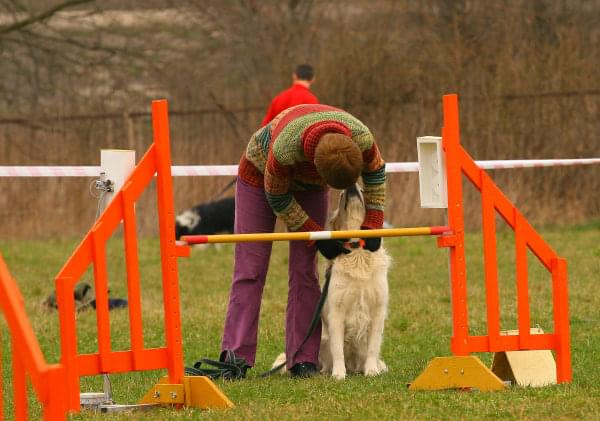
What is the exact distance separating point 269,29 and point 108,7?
3138mm

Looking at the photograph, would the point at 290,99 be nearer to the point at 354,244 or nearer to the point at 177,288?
the point at 354,244

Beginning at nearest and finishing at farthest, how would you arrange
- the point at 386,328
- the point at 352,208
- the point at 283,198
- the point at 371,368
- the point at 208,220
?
the point at 283,198
the point at 352,208
the point at 371,368
the point at 386,328
the point at 208,220

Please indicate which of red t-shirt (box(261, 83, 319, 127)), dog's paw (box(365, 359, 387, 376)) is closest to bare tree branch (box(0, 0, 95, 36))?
red t-shirt (box(261, 83, 319, 127))

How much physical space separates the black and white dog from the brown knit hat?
933cm

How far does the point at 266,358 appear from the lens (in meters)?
7.04

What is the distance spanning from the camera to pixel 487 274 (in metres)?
5.34

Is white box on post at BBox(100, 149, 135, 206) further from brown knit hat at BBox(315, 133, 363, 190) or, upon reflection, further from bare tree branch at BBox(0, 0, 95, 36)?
bare tree branch at BBox(0, 0, 95, 36)

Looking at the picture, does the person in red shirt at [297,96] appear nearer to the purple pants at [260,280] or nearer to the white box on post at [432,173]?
the purple pants at [260,280]

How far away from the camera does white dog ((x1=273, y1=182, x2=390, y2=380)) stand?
19.6 feet

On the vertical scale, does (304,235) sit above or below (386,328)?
above

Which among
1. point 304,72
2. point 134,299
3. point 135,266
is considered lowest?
point 134,299

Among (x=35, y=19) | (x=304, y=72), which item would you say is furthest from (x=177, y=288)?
(x=35, y=19)

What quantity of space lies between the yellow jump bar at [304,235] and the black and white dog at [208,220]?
9.23 metres

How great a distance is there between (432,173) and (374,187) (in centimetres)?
38
